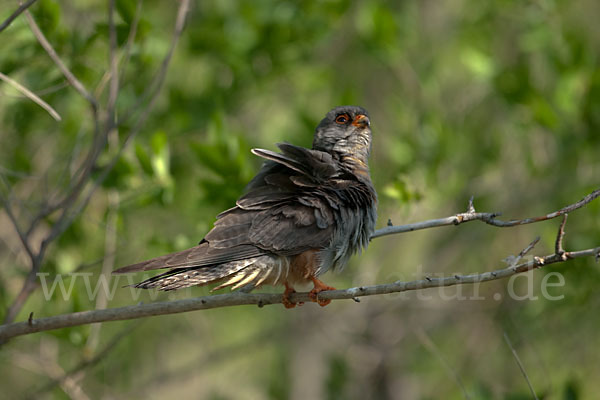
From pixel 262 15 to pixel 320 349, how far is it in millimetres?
6203

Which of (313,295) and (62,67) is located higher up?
(62,67)

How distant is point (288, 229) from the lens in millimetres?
4629

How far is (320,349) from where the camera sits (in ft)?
36.7

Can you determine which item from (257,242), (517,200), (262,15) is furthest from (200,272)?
(517,200)

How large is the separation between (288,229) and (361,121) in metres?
1.71

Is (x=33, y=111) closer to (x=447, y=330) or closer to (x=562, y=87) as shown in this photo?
(x=562, y=87)

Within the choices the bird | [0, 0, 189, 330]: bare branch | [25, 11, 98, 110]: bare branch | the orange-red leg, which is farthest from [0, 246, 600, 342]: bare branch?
[25, 11, 98, 110]: bare branch

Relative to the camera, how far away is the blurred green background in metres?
6.02

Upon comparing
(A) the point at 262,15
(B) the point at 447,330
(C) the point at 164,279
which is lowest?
(C) the point at 164,279

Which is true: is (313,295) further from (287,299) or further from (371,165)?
(371,165)

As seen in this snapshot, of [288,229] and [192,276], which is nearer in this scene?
[192,276]

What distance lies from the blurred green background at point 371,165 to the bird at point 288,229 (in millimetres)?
839

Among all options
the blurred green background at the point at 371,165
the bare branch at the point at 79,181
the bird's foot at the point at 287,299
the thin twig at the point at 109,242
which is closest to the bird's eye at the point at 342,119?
the blurred green background at the point at 371,165

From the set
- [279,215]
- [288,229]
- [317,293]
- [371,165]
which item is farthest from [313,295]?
[371,165]
